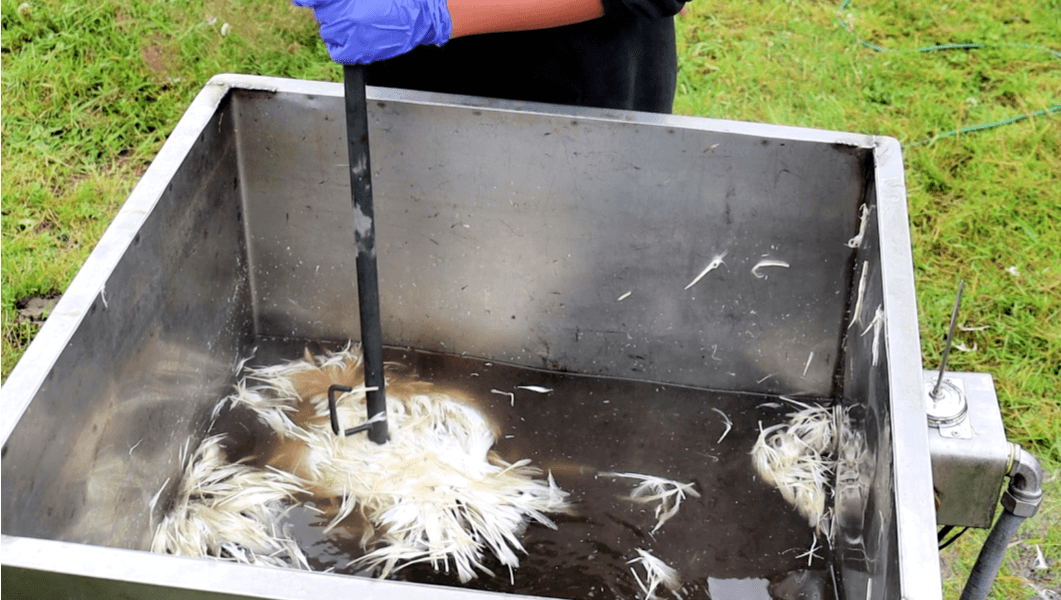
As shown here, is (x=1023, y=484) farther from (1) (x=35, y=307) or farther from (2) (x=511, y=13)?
(1) (x=35, y=307)

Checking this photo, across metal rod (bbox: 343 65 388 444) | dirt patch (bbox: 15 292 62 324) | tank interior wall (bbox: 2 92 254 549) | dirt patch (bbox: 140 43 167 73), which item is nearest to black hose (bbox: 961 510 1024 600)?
metal rod (bbox: 343 65 388 444)

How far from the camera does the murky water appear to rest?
4.97 ft

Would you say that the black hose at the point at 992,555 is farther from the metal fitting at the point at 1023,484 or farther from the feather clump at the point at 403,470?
the feather clump at the point at 403,470

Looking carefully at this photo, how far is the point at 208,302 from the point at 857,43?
8.99 feet

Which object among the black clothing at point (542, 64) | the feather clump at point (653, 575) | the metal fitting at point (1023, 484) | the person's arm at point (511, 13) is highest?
the person's arm at point (511, 13)

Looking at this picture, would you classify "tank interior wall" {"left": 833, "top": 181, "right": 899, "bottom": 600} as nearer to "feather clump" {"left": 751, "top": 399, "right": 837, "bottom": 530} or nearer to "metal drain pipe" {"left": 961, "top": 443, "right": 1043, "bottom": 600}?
"feather clump" {"left": 751, "top": 399, "right": 837, "bottom": 530}

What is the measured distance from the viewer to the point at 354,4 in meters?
1.53

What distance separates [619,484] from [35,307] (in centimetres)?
173

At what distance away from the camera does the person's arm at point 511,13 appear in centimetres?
166

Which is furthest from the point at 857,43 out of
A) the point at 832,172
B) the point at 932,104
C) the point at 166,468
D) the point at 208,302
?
the point at 166,468

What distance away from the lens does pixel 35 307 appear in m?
2.50

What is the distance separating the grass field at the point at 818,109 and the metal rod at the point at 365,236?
121cm

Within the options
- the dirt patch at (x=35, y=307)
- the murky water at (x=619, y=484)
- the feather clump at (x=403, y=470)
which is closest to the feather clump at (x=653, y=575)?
the murky water at (x=619, y=484)

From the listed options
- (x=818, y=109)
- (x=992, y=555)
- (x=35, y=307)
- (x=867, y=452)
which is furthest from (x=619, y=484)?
(x=818, y=109)
